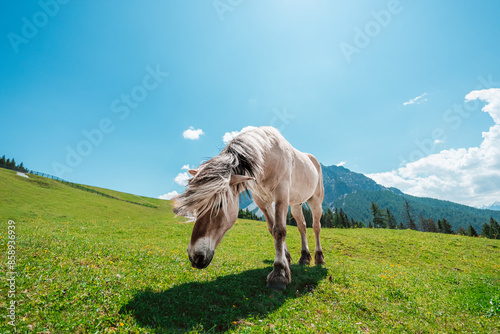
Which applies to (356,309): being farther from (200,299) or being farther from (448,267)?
(448,267)

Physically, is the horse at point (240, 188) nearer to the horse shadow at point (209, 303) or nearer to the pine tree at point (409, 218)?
the horse shadow at point (209, 303)

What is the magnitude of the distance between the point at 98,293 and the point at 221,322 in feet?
6.73

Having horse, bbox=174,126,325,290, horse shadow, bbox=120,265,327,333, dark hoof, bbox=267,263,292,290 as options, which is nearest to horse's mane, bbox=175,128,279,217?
horse, bbox=174,126,325,290

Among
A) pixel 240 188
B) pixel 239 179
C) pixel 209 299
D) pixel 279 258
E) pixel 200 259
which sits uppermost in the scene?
pixel 239 179

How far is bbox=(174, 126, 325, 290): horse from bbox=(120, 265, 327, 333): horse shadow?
1.55 ft

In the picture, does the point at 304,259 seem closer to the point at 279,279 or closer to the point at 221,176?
the point at 279,279

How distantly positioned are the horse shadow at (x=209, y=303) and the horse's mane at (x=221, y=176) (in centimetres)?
152

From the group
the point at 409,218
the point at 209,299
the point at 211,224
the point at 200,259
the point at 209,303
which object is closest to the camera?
the point at 200,259

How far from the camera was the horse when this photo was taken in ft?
11.6

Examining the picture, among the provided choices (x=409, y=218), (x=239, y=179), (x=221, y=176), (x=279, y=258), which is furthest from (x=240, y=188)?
(x=409, y=218)

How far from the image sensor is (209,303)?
3.85 meters

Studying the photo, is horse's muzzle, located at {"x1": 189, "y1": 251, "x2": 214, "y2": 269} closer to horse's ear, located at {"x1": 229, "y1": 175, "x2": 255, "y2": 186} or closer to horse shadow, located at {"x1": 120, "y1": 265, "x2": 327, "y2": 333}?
horse shadow, located at {"x1": 120, "y1": 265, "x2": 327, "y2": 333}

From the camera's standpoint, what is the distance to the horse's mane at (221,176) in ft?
11.5

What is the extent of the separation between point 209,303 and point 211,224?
57.0 inches
